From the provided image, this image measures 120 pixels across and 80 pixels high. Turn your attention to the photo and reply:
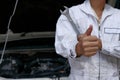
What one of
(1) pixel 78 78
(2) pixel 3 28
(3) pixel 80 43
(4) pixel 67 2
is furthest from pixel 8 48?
(3) pixel 80 43

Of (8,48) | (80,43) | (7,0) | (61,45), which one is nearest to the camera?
(80,43)

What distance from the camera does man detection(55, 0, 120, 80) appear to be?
148cm

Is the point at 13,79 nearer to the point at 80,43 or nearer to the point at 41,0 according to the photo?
the point at 80,43

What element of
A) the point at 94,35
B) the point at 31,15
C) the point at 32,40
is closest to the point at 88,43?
the point at 94,35

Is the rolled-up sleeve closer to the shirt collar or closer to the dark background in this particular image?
the shirt collar

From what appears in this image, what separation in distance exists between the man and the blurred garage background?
54 centimetres

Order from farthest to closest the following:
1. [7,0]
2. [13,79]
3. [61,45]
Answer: [7,0] → [13,79] → [61,45]

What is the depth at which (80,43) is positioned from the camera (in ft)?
4.49

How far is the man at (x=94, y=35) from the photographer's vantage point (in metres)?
1.48

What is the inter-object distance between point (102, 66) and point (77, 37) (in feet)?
0.73

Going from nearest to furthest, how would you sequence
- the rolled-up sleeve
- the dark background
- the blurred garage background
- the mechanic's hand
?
the mechanic's hand, the rolled-up sleeve, the blurred garage background, the dark background

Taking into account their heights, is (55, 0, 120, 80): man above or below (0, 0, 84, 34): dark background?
above

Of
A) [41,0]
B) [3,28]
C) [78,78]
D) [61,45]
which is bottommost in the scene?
[3,28]

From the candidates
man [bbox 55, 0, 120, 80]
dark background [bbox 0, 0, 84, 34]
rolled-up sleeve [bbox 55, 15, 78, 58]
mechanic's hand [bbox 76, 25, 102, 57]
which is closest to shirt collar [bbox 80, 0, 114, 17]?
man [bbox 55, 0, 120, 80]
